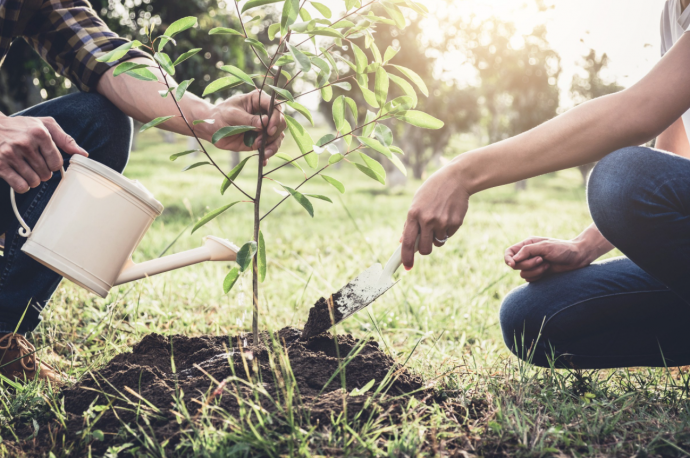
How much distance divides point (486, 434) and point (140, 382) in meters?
0.87

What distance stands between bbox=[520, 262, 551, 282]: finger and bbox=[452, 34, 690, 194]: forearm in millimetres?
499

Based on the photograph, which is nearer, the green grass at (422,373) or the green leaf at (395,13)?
the green grass at (422,373)

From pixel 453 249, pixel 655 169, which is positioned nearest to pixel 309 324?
pixel 655 169

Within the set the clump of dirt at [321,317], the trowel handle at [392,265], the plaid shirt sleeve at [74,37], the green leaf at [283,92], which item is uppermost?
the plaid shirt sleeve at [74,37]

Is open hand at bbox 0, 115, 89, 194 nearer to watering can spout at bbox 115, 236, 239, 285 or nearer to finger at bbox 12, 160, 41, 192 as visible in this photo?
finger at bbox 12, 160, 41, 192

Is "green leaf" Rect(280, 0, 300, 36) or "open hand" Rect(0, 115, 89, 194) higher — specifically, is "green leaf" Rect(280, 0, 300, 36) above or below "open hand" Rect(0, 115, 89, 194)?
above

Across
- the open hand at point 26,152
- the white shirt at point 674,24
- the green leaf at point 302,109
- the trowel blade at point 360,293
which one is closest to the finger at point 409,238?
the trowel blade at point 360,293

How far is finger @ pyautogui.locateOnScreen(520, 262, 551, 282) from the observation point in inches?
69.2

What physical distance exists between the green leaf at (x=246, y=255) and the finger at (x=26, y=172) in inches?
24.1

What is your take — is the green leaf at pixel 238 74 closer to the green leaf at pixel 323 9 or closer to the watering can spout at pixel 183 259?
the green leaf at pixel 323 9

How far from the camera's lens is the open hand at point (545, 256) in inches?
66.9

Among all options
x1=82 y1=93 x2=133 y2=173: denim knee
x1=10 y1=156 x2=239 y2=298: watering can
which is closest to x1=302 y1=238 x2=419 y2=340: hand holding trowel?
x1=10 y1=156 x2=239 y2=298: watering can

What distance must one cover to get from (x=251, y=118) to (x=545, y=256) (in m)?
1.11

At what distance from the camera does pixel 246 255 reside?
1.30m
